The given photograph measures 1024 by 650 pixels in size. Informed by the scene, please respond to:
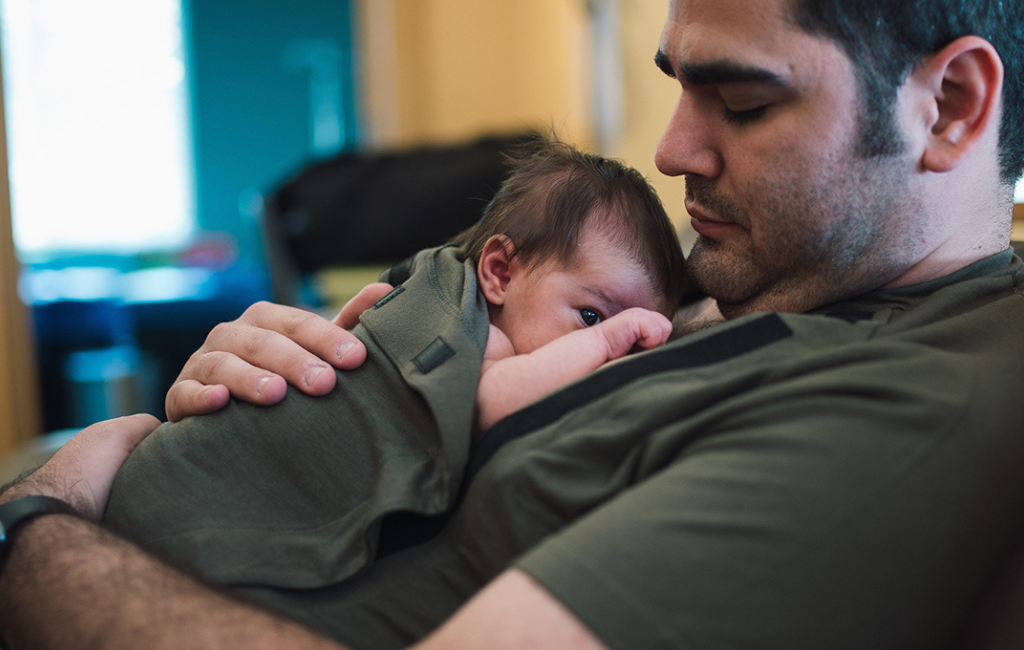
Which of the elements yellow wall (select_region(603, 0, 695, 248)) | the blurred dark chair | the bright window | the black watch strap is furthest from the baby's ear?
the bright window

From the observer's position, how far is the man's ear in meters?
0.98

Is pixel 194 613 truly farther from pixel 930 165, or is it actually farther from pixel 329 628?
pixel 930 165

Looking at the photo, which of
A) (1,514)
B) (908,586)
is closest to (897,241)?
(908,586)

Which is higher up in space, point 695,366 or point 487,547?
point 695,366

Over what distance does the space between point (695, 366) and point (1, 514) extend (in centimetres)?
84

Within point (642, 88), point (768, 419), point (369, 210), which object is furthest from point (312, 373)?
point (642, 88)

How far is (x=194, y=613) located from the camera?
2.35 ft

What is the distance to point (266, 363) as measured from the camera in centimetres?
101

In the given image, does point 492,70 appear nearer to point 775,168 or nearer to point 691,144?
point 691,144

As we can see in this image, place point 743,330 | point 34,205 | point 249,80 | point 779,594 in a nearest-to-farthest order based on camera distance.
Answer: point 779,594 < point 743,330 < point 34,205 < point 249,80

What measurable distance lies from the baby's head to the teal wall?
4.57m

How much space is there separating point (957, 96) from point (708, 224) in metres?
0.35

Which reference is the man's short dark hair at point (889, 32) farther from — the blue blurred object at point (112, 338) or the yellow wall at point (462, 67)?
the blue blurred object at point (112, 338)

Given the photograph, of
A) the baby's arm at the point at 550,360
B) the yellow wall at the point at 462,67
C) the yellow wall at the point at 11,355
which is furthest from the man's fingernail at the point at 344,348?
the yellow wall at the point at 462,67
